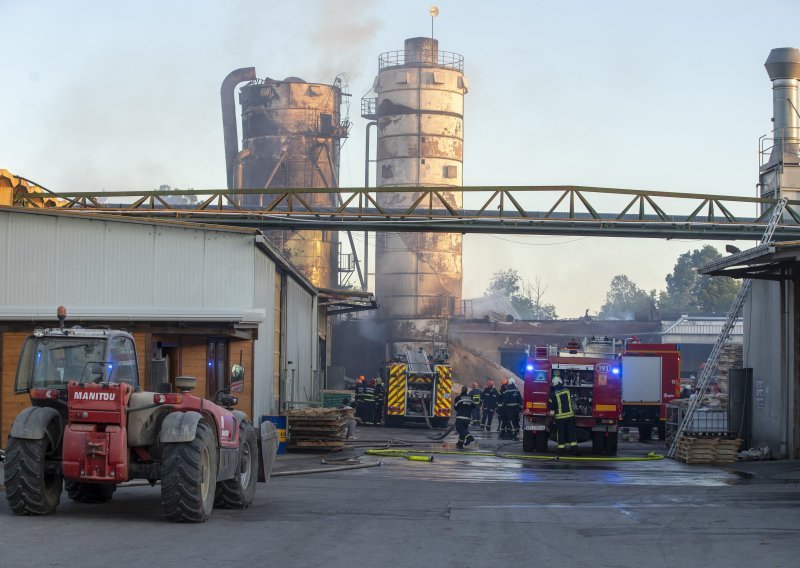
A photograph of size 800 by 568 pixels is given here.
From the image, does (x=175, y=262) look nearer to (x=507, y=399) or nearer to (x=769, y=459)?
(x=507, y=399)

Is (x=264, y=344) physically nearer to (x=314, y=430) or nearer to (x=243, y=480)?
(x=314, y=430)

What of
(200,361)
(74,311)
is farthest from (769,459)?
(74,311)

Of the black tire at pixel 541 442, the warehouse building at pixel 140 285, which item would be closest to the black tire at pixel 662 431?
the black tire at pixel 541 442

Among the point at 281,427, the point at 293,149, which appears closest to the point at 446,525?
the point at 281,427

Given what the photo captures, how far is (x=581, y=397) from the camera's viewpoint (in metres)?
25.8

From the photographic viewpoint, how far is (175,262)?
22906 mm

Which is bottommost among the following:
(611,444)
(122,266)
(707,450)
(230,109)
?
(611,444)

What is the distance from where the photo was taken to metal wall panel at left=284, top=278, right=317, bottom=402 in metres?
30.6

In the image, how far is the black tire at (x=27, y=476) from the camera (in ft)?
38.2

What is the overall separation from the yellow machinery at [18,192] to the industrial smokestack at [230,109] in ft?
97.3

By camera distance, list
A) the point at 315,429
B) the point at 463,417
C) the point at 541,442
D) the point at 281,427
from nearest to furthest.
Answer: the point at 315,429 → the point at 281,427 → the point at 541,442 → the point at 463,417

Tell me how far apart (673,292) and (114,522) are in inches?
4796

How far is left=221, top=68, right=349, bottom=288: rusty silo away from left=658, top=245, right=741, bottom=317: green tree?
45.7 metres

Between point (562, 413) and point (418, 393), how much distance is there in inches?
464
